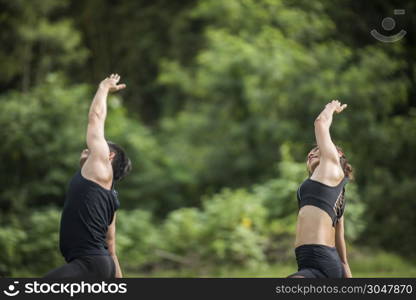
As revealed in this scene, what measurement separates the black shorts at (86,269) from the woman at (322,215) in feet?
4.07

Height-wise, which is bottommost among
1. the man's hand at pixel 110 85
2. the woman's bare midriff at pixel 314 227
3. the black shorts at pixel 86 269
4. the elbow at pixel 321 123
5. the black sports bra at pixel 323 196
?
the black shorts at pixel 86 269

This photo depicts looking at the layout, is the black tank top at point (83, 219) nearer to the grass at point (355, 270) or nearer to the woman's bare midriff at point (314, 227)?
the woman's bare midriff at point (314, 227)

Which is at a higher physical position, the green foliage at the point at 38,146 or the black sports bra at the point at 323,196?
the green foliage at the point at 38,146

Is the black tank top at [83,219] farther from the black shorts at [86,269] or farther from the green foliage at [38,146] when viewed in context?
the green foliage at [38,146]

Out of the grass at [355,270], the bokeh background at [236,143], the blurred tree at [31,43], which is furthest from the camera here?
the blurred tree at [31,43]

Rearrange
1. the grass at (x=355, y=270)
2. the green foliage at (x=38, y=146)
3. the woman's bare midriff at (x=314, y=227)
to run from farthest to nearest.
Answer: the green foliage at (x=38, y=146)
the grass at (x=355, y=270)
the woman's bare midriff at (x=314, y=227)

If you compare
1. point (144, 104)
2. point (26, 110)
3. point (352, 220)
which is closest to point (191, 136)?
point (26, 110)

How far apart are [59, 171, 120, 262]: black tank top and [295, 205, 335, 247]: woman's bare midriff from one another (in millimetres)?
1312

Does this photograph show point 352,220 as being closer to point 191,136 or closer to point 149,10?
point 191,136

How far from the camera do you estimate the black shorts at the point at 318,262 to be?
411 cm

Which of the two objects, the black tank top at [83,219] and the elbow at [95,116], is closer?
the black tank top at [83,219]

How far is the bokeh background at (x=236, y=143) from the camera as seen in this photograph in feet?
32.7

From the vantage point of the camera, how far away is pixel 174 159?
44.4 ft

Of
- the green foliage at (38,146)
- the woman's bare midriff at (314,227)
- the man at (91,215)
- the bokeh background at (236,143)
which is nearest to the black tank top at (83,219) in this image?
the man at (91,215)
